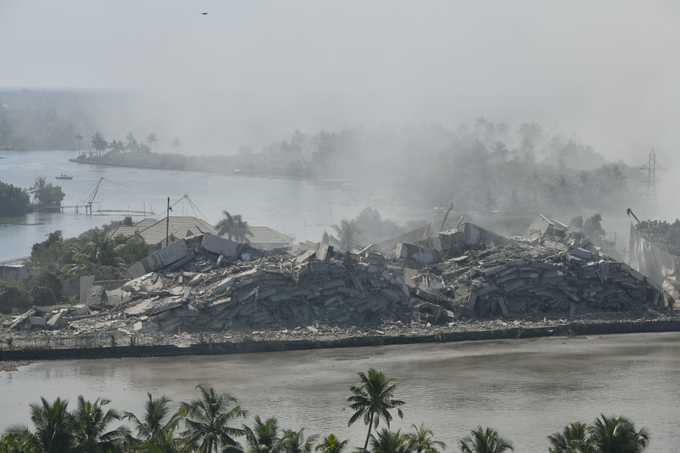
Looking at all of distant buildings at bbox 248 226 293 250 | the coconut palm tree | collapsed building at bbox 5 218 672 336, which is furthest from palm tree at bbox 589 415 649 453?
distant buildings at bbox 248 226 293 250

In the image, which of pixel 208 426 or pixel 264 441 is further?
pixel 208 426

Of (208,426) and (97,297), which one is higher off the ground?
(97,297)

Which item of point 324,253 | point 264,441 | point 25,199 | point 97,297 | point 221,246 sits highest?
point 25,199

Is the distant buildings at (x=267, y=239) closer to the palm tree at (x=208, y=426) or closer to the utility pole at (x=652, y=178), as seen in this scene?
the palm tree at (x=208, y=426)

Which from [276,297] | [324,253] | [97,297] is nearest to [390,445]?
[276,297]

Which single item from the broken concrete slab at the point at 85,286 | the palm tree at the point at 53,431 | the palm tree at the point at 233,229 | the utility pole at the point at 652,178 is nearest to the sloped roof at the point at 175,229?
the palm tree at the point at 233,229

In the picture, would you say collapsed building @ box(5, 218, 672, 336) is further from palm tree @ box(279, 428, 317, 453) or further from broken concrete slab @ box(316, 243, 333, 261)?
palm tree @ box(279, 428, 317, 453)

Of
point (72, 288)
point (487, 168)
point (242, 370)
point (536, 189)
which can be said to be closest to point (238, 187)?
point (487, 168)

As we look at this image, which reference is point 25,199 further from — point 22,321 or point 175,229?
point 22,321
